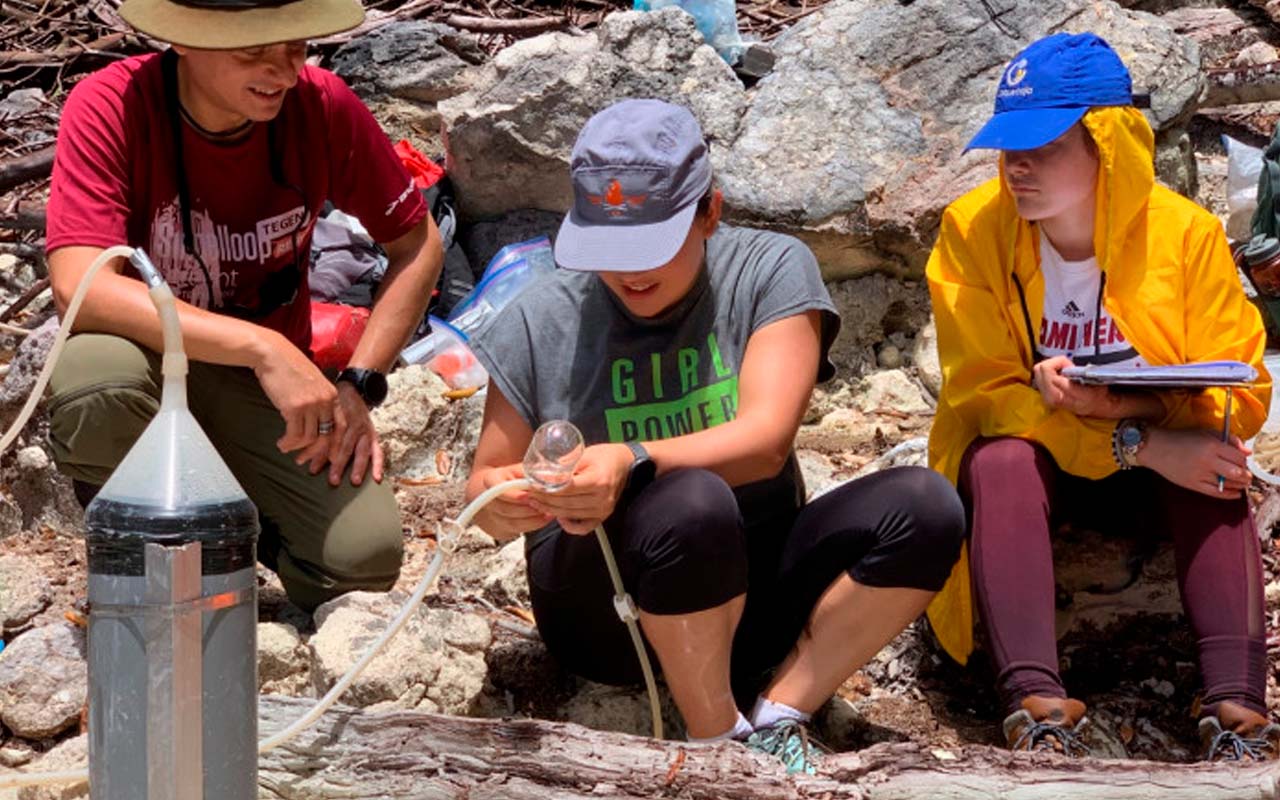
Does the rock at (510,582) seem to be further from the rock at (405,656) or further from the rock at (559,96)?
the rock at (559,96)

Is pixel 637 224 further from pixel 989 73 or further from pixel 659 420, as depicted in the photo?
pixel 989 73

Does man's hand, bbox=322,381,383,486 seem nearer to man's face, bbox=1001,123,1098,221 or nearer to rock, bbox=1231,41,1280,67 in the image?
man's face, bbox=1001,123,1098,221

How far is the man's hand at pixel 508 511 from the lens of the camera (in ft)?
10.3

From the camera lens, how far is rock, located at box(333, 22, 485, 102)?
23.3ft

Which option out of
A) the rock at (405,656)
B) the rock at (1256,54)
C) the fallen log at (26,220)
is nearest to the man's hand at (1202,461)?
the rock at (405,656)

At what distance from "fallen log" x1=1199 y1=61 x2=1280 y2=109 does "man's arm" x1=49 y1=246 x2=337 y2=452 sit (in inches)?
169

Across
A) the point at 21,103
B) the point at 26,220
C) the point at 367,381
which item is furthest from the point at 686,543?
the point at 21,103

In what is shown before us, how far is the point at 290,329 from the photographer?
4160mm

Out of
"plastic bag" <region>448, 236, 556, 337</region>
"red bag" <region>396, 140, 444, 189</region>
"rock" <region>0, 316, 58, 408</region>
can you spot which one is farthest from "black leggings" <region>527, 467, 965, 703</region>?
"red bag" <region>396, 140, 444, 189</region>

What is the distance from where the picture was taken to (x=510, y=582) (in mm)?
4121

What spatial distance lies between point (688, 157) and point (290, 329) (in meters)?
1.31

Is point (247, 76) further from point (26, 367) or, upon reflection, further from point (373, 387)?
point (26, 367)

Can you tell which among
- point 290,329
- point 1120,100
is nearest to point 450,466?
point 290,329

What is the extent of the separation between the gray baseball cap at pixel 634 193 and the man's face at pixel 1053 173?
74 centimetres
